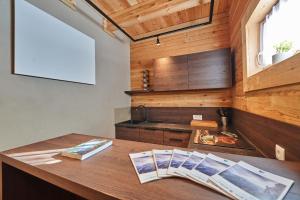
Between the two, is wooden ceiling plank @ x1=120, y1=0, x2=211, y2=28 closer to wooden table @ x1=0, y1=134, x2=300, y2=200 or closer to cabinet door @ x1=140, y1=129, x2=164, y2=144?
cabinet door @ x1=140, y1=129, x2=164, y2=144

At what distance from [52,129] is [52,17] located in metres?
1.16

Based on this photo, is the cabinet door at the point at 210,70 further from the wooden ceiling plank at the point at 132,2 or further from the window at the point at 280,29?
the wooden ceiling plank at the point at 132,2

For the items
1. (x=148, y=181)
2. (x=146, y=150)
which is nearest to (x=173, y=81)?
(x=146, y=150)

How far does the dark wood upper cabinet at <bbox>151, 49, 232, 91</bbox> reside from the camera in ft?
6.61

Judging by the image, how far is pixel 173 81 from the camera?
233cm

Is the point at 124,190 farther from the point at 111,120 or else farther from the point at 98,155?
the point at 111,120

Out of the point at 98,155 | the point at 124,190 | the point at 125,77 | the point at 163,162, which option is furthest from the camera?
the point at 125,77

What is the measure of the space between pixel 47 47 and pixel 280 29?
2.00 meters

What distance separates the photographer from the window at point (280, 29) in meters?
0.85

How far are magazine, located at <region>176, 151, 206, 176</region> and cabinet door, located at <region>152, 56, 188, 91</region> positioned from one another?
1.61 metres

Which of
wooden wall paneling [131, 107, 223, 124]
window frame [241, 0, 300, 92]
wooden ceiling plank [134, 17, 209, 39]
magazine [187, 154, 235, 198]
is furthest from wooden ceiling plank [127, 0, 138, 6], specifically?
magazine [187, 154, 235, 198]

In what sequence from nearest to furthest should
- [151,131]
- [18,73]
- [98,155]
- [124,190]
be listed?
1. [124,190]
2. [98,155]
3. [18,73]
4. [151,131]

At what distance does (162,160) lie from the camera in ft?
2.26

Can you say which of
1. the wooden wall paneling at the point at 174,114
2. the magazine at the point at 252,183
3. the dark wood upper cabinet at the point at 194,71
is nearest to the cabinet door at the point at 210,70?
the dark wood upper cabinet at the point at 194,71
